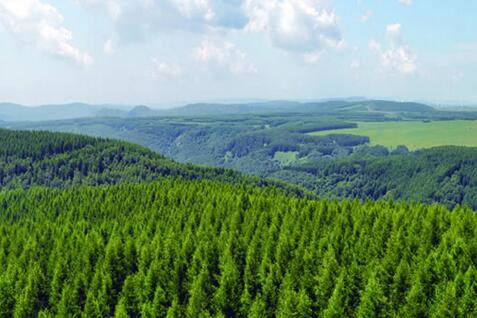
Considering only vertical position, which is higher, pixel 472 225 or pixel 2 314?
pixel 472 225

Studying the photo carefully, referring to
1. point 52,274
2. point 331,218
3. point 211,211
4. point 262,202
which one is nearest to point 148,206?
point 211,211

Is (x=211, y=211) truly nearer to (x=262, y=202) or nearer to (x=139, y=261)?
(x=262, y=202)

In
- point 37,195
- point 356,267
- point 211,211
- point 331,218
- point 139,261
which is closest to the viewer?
point 356,267

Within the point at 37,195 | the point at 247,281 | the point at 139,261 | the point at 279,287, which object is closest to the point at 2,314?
the point at 139,261

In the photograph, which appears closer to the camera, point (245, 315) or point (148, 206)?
point (245, 315)

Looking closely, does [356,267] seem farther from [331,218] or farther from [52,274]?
[52,274]

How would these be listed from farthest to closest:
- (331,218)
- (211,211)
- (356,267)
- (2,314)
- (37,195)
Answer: (37,195) → (211,211) → (331,218) → (2,314) → (356,267)
